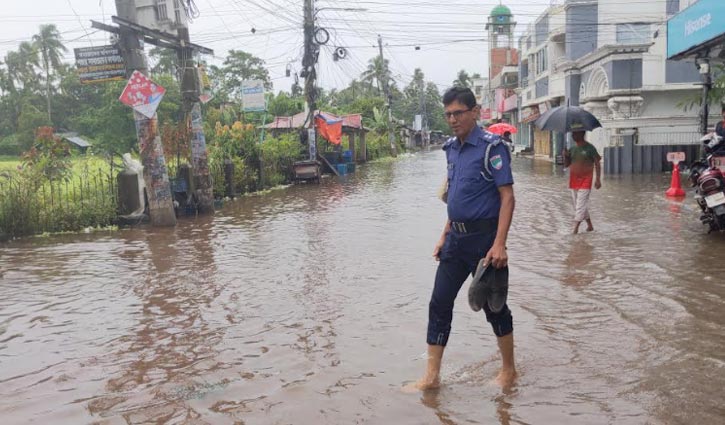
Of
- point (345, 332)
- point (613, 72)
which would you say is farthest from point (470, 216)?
point (613, 72)

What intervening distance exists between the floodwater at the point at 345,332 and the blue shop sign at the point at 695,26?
2.92m

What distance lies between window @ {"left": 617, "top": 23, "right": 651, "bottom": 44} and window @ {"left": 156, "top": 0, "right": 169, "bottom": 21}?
75.2ft

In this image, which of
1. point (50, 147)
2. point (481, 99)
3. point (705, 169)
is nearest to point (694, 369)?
point (705, 169)

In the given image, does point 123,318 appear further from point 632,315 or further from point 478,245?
point 632,315

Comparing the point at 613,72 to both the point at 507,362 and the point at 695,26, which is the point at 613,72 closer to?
the point at 695,26

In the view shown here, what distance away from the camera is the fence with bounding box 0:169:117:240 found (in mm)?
11008

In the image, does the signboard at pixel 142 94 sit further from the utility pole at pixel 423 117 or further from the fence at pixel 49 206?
the utility pole at pixel 423 117

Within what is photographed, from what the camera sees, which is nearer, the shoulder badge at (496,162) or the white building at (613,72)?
the shoulder badge at (496,162)

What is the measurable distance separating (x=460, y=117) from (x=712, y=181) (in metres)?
5.94

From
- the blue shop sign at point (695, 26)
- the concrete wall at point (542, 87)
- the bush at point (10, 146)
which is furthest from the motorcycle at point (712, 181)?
the bush at point (10, 146)

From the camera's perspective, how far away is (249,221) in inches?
512

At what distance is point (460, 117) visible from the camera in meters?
3.84

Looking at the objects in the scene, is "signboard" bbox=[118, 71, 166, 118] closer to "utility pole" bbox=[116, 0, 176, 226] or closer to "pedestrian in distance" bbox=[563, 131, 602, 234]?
"utility pole" bbox=[116, 0, 176, 226]

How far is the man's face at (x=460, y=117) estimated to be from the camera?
3.84 meters
